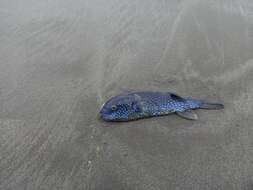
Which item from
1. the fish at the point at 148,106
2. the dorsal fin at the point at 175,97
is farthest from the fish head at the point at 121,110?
the dorsal fin at the point at 175,97

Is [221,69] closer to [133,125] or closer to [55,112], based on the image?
[133,125]

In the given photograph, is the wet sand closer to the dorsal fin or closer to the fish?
the fish

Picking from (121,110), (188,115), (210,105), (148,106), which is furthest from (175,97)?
(121,110)

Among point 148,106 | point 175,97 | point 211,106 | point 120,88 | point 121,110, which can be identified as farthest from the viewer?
point 120,88

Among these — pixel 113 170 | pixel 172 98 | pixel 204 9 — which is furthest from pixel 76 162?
pixel 204 9

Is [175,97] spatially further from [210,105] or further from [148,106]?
[210,105]

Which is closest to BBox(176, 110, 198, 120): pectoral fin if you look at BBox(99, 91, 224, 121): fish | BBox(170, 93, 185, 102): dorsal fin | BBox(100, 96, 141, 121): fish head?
BBox(99, 91, 224, 121): fish
